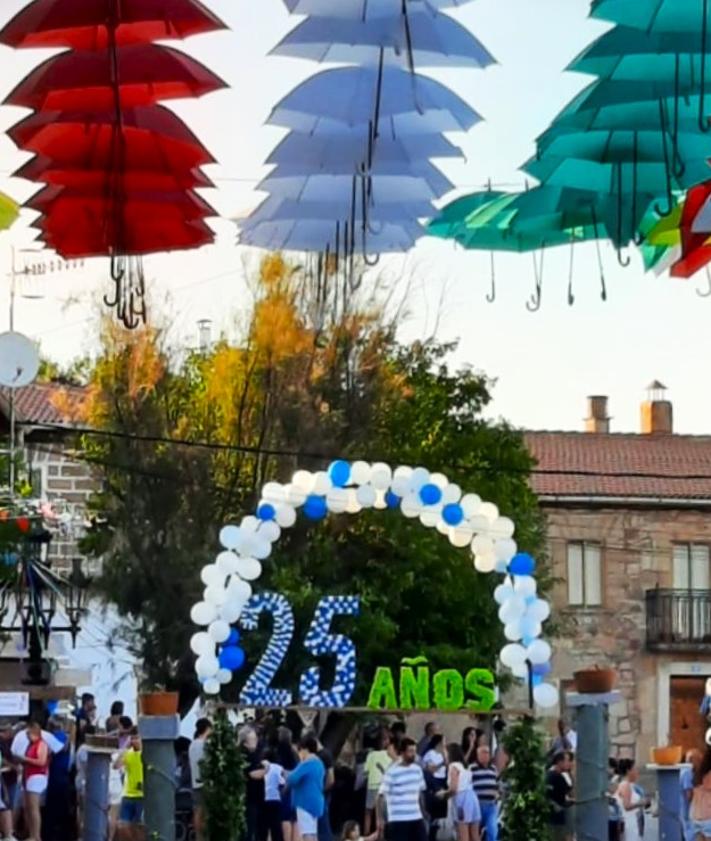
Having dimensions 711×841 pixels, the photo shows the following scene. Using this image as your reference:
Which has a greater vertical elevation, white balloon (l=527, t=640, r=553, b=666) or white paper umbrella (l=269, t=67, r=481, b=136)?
white paper umbrella (l=269, t=67, r=481, b=136)

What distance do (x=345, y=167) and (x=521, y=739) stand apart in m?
8.03

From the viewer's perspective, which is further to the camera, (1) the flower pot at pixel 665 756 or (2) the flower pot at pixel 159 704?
(1) the flower pot at pixel 665 756

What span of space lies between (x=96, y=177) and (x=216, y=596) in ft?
33.5

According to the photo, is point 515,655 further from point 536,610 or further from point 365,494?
point 365,494

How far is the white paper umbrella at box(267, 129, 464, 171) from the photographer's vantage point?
42.5 feet

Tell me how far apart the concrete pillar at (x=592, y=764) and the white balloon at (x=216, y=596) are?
5406 mm

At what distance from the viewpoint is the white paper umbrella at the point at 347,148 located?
12953 mm

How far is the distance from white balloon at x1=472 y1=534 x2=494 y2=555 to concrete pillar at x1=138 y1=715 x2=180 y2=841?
466cm

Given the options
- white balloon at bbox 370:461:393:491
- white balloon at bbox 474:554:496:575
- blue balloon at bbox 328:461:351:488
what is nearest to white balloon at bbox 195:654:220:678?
blue balloon at bbox 328:461:351:488

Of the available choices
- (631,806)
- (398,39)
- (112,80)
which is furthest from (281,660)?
(398,39)

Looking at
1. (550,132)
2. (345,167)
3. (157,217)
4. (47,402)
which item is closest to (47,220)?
(157,217)

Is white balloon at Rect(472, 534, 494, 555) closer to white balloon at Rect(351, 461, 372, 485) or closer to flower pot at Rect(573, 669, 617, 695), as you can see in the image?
white balloon at Rect(351, 461, 372, 485)

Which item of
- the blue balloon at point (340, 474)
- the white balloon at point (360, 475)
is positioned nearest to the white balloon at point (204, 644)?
the blue balloon at point (340, 474)

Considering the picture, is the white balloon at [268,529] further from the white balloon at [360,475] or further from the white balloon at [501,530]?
the white balloon at [501,530]
